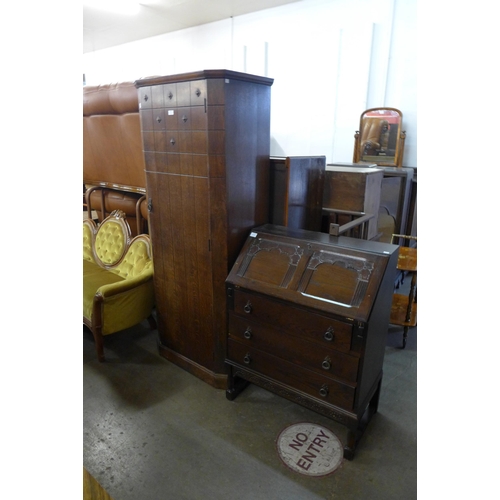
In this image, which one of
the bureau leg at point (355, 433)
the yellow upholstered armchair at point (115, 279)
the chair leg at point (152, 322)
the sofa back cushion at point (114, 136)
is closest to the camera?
the bureau leg at point (355, 433)

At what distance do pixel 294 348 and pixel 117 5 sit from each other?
5.27m

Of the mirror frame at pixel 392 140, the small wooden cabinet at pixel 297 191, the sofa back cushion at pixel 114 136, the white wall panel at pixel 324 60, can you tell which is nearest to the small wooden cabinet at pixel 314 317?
the small wooden cabinet at pixel 297 191

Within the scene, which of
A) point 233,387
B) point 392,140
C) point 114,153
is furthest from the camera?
point 392,140

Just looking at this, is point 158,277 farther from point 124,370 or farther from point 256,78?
point 256,78

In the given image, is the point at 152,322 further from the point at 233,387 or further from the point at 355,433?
the point at 355,433

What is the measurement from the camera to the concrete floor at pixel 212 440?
183cm

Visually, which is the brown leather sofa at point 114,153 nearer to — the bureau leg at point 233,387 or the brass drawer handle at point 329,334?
the bureau leg at point 233,387

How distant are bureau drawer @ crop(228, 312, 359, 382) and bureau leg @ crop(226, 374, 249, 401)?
314 millimetres

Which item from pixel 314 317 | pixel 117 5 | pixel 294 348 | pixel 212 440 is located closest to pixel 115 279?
pixel 212 440

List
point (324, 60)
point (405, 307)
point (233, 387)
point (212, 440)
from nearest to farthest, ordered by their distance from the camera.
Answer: point (212, 440) < point (233, 387) < point (405, 307) < point (324, 60)

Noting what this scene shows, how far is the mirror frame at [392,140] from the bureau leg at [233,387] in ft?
9.79

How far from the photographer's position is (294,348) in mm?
2041
